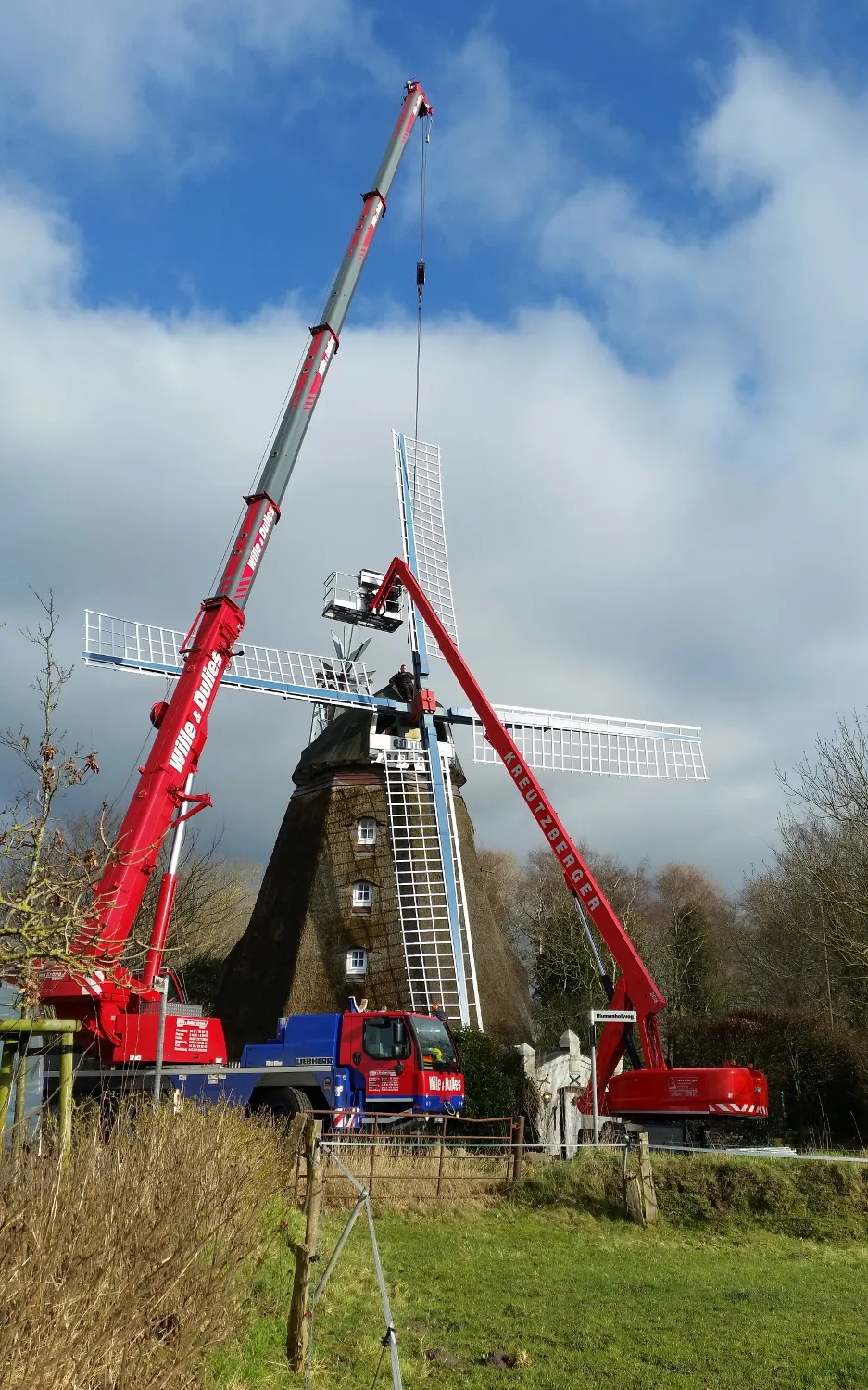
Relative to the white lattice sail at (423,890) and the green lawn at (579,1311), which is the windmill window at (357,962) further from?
the green lawn at (579,1311)

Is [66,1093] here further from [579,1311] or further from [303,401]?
[303,401]

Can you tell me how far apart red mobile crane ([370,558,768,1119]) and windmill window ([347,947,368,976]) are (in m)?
6.90

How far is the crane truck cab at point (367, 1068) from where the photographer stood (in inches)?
619

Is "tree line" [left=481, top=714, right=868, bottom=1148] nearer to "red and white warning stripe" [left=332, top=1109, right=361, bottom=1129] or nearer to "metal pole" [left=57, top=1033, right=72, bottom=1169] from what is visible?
"red and white warning stripe" [left=332, top=1109, right=361, bottom=1129]

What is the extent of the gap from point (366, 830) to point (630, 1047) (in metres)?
11.4

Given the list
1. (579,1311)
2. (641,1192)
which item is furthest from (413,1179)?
(579,1311)

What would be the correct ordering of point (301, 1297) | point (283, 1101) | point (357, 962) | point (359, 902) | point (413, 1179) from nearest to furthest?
point (301, 1297) → point (413, 1179) → point (283, 1101) → point (357, 962) → point (359, 902)

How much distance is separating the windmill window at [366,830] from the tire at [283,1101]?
10273 millimetres

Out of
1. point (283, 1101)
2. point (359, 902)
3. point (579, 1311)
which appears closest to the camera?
point (579, 1311)

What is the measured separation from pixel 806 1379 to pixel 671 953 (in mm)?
33952

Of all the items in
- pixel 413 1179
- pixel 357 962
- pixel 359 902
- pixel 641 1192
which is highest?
pixel 359 902

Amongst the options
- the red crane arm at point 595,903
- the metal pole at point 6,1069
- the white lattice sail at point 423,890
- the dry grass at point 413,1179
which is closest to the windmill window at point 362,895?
the white lattice sail at point 423,890

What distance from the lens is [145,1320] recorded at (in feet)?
15.2

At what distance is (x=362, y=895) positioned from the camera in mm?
25250
